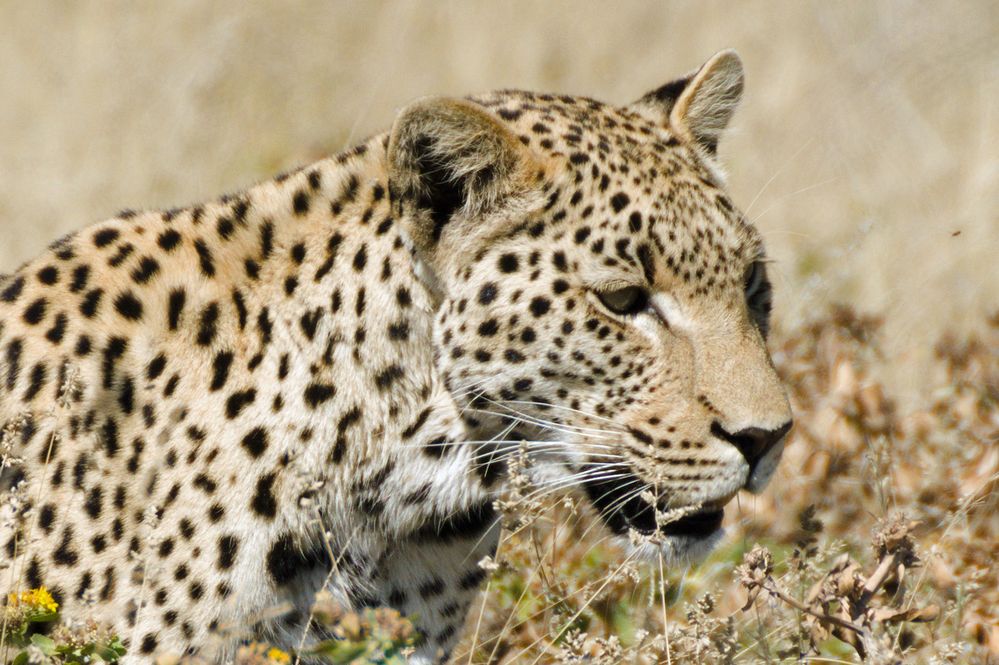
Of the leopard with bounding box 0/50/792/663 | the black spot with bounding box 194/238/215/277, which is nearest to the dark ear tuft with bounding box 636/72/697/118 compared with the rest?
the leopard with bounding box 0/50/792/663

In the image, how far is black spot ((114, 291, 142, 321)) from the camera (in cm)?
548

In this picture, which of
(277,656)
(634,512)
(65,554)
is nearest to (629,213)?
(634,512)

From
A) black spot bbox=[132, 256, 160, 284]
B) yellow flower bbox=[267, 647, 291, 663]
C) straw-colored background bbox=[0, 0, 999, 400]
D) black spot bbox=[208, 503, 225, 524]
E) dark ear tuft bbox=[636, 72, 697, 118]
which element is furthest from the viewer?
straw-colored background bbox=[0, 0, 999, 400]

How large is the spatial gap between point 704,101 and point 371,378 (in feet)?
7.11

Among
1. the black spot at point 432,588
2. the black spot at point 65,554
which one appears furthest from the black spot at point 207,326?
the black spot at point 432,588

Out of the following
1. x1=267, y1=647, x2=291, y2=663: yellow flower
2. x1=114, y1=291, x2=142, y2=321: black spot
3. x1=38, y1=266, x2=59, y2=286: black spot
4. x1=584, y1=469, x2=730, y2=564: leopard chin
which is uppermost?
x1=38, y1=266, x2=59, y2=286: black spot

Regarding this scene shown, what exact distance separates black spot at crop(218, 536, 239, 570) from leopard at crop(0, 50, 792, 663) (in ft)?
0.03

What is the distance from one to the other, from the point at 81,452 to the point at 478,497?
1.55m

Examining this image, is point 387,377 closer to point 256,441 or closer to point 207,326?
point 256,441

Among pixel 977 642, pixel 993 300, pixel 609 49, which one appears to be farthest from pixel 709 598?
pixel 609 49

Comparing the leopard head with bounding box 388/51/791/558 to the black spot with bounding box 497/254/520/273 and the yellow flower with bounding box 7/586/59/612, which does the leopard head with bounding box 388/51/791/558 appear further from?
the yellow flower with bounding box 7/586/59/612

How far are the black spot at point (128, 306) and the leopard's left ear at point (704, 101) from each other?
248cm

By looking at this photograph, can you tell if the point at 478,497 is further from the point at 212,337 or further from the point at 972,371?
the point at 972,371

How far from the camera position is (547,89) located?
15.2m
